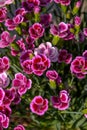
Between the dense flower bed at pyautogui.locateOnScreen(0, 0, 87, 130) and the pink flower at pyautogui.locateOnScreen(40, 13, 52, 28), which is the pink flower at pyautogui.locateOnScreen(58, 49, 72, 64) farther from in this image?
the pink flower at pyautogui.locateOnScreen(40, 13, 52, 28)

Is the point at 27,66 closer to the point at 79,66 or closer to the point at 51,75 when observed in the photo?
the point at 51,75

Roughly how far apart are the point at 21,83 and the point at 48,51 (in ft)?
0.56

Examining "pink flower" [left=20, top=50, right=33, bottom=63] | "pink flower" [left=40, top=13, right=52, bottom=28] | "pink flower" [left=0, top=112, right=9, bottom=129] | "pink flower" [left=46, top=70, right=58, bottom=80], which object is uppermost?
"pink flower" [left=40, top=13, right=52, bottom=28]

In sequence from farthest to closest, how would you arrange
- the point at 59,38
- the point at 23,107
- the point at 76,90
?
the point at 76,90, the point at 23,107, the point at 59,38

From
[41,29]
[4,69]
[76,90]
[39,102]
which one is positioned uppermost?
[41,29]

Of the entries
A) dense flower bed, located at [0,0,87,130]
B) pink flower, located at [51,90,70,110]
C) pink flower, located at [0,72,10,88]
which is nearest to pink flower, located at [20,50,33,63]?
dense flower bed, located at [0,0,87,130]

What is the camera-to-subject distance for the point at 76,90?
1.95 meters

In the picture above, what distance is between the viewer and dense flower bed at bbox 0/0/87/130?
1.61 m

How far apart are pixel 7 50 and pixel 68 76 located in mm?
308

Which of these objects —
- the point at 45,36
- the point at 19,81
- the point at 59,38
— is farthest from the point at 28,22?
the point at 19,81

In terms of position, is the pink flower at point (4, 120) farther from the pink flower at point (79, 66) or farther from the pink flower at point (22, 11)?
the pink flower at point (22, 11)

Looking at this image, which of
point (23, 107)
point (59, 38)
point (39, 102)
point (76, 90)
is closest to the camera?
point (39, 102)

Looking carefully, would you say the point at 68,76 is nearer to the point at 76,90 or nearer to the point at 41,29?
the point at 76,90

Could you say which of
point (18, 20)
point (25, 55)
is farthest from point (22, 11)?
point (25, 55)
